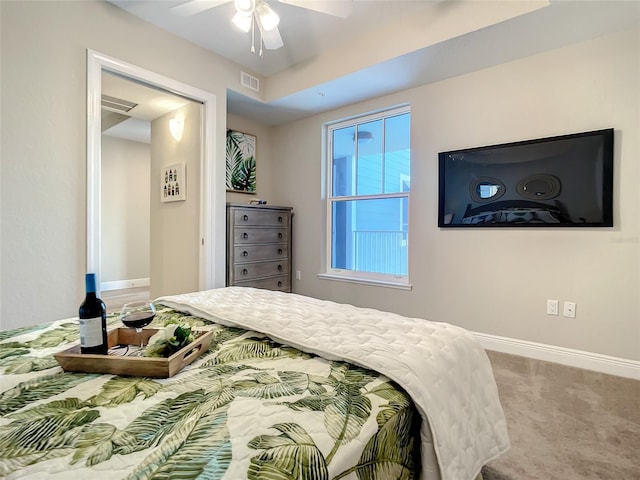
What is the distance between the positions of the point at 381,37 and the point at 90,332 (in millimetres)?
2878

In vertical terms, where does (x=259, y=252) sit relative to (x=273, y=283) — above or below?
above

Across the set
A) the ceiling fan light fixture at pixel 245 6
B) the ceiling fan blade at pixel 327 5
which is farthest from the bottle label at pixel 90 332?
the ceiling fan blade at pixel 327 5

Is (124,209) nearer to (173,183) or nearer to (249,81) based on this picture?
(173,183)

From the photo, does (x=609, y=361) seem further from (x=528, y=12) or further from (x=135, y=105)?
(x=135, y=105)

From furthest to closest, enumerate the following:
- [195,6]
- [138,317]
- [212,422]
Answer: [195,6], [138,317], [212,422]

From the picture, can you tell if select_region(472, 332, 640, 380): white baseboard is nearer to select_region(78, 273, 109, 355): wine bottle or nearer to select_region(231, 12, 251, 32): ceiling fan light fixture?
select_region(78, 273, 109, 355): wine bottle

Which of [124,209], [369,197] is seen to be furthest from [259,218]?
[124,209]

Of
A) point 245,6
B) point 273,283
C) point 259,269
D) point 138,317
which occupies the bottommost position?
point 273,283

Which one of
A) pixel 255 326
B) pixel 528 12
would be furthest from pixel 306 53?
pixel 255 326

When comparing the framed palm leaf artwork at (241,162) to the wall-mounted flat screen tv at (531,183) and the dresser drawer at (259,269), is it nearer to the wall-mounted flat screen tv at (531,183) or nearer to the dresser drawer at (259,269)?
the dresser drawer at (259,269)

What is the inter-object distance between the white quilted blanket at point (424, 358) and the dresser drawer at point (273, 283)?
211 cm

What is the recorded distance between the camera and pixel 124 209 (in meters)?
5.42

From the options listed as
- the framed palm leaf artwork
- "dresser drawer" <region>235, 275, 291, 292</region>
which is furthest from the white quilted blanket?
the framed palm leaf artwork

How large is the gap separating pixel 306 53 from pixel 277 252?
85.2 inches
